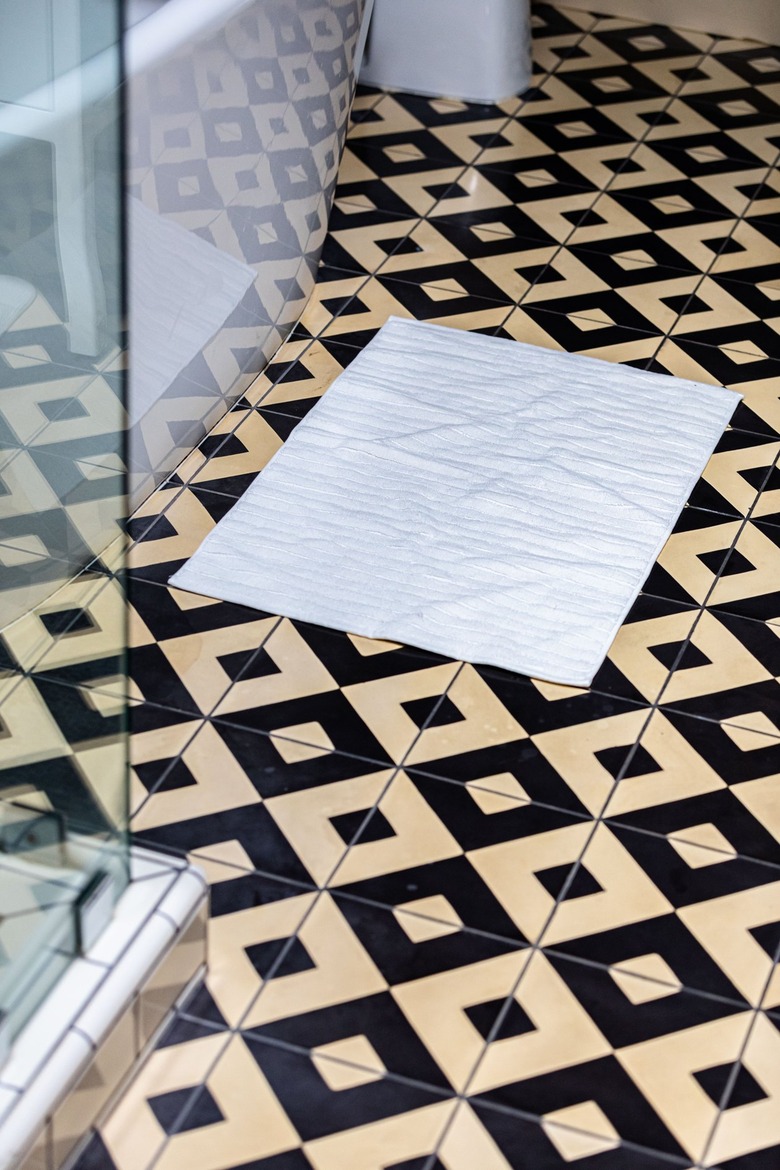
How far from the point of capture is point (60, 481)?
2.38 m

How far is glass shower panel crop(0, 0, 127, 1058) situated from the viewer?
1.80 m

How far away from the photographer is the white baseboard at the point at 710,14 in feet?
14.8

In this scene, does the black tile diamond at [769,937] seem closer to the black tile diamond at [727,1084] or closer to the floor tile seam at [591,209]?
the black tile diamond at [727,1084]

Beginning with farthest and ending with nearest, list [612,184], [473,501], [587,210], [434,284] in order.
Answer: [612,184] → [587,210] → [434,284] → [473,501]

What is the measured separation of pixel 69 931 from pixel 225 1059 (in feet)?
0.91

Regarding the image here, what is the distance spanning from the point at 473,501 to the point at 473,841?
0.79 meters

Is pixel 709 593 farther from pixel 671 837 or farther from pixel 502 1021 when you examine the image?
pixel 502 1021

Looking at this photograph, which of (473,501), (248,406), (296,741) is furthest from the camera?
(248,406)

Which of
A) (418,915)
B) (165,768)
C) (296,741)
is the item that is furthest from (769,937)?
(165,768)

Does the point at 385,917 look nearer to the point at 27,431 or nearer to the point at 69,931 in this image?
the point at 69,931

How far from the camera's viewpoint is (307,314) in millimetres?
3299

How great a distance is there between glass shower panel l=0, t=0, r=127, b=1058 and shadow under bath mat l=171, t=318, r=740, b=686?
1.02 ft

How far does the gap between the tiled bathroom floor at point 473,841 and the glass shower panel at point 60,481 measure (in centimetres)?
10

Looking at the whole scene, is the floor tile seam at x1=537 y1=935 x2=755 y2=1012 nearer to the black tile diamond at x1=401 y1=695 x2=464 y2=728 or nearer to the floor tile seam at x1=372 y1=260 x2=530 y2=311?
the black tile diamond at x1=401 y1=695 x2=464 y2=728
